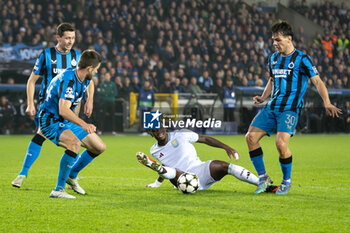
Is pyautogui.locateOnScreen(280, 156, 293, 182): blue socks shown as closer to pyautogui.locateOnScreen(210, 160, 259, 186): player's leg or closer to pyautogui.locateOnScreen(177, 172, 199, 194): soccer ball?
pyautogui.locateOnScreen(210, 160, 259, 186): player's leg

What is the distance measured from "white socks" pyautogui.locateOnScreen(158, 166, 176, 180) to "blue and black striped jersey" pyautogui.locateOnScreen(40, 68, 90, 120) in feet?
3.53

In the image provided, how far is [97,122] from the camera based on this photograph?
1633cm

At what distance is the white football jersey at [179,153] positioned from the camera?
634cm

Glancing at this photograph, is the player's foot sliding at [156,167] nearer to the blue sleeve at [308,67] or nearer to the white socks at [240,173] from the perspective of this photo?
the white socks at [240,173]

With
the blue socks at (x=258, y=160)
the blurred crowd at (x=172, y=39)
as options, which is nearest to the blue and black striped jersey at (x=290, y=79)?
the blue socks at (x=258, y=160)

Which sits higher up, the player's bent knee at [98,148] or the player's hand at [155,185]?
the player's bent knee at [98,148]

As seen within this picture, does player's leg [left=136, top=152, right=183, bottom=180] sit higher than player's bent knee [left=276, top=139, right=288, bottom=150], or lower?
lower

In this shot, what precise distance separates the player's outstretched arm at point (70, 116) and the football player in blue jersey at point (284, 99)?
178cm

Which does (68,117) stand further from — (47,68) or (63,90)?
(47,68)

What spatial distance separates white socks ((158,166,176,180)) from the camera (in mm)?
5895

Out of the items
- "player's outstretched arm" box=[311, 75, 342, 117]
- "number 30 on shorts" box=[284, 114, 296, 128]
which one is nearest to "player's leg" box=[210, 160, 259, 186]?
"number 30 on shorts" box=[284, 114, 296, 128]

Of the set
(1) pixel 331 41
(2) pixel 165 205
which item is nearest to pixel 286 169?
(2) pixel 165 205

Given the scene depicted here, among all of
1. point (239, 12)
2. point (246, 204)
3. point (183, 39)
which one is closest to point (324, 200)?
point (246, 204)

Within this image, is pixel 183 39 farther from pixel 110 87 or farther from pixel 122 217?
pixel 122 217
